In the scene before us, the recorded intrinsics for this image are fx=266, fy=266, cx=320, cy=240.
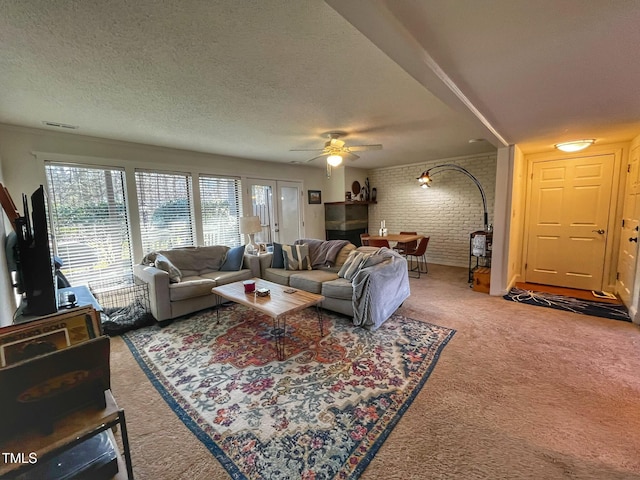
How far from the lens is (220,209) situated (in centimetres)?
489

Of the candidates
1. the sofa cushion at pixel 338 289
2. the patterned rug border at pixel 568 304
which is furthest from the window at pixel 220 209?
the patterned rug border at pixel 568 304

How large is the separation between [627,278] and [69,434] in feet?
17.7

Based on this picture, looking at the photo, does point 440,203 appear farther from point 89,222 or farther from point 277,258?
point 89,222

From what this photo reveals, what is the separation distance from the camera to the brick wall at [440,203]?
5.55 metres

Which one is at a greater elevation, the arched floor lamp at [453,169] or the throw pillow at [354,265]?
the arched floor lamp at [453,169]

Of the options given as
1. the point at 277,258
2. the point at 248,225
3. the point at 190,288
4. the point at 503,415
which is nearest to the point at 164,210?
the point at 248,225

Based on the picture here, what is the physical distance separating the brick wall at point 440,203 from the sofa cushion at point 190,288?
485 cm

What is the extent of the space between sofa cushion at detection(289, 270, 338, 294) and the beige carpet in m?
1.58

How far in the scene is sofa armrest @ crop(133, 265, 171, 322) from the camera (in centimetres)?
306

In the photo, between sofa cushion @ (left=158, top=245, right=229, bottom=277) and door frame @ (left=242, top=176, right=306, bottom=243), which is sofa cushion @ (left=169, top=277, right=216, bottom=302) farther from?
door frame @ (left=242, top=176, right=306, bottom=243)

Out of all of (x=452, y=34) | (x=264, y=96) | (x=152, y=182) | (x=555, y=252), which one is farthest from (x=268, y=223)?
(x=555, y=252)

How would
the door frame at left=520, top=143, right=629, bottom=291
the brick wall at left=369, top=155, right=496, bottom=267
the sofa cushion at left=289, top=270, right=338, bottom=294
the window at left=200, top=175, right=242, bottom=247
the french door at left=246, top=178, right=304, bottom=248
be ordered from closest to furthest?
the sofa cushion at left=289, top=270, right=338, bottom=294 < the door frame at left=520, top=143, right=629, bottom=291 < the window at left=200, top=175, right=242, bottom=247 < the french door at left=246, top=178, right=304, bottom=248 < the brick wall at left=369, top=155, right=496, bottom=267

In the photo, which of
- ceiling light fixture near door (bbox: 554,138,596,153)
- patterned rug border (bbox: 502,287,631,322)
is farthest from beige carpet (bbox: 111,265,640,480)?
ceiling light fixture near door (bbox: 554,138,596,153)

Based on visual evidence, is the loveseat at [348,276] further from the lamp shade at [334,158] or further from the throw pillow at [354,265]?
the lamp shade at [334,158]
